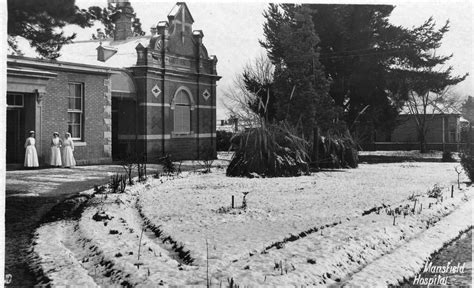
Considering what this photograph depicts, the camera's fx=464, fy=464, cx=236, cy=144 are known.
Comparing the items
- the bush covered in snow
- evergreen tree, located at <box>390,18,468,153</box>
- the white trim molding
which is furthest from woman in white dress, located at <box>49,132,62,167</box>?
evergreen tree, located at <box>390,18,468,153</box>

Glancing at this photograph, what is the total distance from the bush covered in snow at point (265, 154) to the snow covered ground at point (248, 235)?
2036 millimetres

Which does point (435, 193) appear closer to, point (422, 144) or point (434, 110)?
point (434, 110)

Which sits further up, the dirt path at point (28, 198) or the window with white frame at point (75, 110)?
the window with white frame at point (75, 110)

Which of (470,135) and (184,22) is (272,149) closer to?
(470,135)

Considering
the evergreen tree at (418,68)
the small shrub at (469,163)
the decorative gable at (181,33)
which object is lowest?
the small shrub at (469,163)

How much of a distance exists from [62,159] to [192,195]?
5.71 m

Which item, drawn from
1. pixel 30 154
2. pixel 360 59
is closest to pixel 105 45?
pixel 30 154

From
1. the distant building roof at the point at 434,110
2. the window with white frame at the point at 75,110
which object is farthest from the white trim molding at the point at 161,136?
the distant building roof at the point at 434,110

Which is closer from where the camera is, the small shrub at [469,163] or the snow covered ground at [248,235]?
the snow covered ground at [248,235]

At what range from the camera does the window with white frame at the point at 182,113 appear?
20781mm

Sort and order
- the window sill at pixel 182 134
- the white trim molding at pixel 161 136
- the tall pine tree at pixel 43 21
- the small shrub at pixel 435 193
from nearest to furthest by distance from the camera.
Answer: the tall pine tree at pixel 43 21, the small shrub at pixel 435 193, the white trim molding at pixel 161 136, the window sill at pixel 182 134

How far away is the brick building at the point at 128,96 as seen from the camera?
1324cm

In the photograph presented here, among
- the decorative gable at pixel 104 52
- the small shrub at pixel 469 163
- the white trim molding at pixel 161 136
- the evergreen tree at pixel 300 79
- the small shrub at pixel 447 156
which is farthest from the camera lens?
the white trim molding at pixel 161 136

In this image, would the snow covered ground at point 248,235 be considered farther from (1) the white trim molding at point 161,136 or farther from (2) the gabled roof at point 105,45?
(1) the white trim molding at point 161,136
